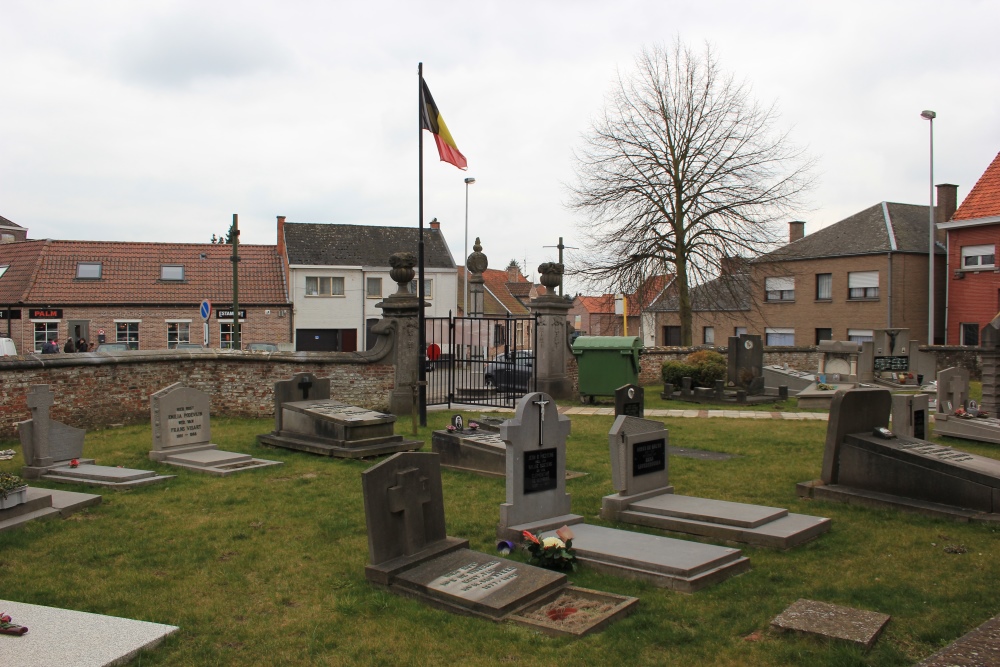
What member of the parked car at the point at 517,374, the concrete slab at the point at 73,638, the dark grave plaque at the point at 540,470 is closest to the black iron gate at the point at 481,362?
the parked car at the point at 517,374

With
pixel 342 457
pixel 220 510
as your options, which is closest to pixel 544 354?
pixel 342 457

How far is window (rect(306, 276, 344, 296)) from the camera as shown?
1651 inches

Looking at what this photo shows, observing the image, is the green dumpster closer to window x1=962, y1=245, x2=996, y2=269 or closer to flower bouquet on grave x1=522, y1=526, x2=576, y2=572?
flower bouquet on grave x1=522, y1=526, x2=576, y2=572

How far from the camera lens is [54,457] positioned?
9.74 metres

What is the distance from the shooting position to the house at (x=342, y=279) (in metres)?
41.7

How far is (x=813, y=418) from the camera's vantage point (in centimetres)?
1605

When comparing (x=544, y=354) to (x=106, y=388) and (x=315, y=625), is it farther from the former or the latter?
(x=315, y=625)

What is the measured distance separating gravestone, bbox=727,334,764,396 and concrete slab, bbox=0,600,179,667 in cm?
1711

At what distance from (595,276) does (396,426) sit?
54.3ft

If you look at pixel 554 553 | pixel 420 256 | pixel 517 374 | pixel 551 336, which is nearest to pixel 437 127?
pixel 420 256

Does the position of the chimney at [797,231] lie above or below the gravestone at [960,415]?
above

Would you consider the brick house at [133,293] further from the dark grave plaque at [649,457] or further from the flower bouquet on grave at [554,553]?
the flower bouquet on grave at [554,553]

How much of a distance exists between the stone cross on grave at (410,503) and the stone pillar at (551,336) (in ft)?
41.1

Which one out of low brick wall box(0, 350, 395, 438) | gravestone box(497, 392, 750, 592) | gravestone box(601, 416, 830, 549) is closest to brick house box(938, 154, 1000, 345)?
low brick wall box(0, 350, 395, 438)
